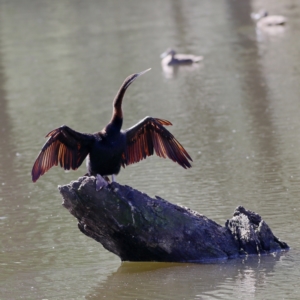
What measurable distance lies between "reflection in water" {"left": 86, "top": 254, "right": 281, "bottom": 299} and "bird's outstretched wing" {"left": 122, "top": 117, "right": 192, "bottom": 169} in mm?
1180

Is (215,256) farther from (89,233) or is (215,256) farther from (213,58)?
(213,58)

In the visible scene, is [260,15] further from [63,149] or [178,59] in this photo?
[63,149]

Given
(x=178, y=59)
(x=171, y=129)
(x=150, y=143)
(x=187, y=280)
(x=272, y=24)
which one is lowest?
(x=187, y=280)

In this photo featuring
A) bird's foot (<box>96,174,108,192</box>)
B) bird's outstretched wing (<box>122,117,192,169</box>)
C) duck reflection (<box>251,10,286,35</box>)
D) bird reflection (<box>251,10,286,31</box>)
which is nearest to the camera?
bird's foot (<box>96,174,108,192</box>)

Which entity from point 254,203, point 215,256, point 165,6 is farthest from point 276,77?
point 165,6

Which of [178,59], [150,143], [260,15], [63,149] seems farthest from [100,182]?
[260,15]

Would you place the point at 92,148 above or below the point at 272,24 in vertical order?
below

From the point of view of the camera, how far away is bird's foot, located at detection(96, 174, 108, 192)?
7.92 metres

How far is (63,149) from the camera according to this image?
26.9 feet

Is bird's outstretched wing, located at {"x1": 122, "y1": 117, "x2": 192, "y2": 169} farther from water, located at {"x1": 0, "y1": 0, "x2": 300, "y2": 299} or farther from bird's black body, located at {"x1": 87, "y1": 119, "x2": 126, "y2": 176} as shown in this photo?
water, located at {"x1": 0, "y1": 0, "x2": 300, "y2": 299}

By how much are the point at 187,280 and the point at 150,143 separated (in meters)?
1.65

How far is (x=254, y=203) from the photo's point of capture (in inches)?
404

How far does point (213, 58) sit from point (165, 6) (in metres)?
17.4

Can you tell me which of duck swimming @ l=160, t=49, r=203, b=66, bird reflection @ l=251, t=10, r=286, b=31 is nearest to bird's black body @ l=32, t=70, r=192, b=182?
duck swimming @ l=160, t=49, r=203, b=66
